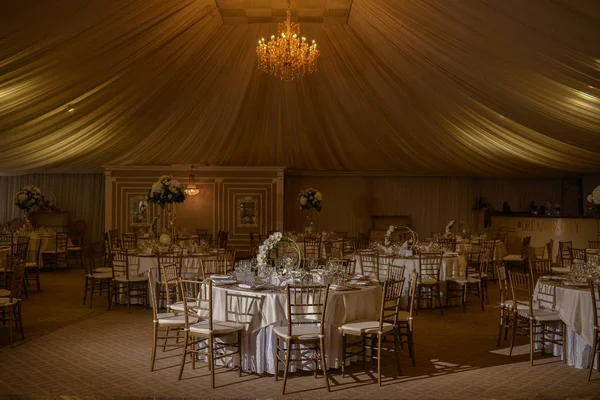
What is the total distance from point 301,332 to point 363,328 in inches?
24.2

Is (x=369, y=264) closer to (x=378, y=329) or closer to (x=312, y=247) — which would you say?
(x=312, y=247)

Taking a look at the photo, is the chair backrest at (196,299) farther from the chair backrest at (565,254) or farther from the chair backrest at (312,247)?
the chair backrest at (565,254)

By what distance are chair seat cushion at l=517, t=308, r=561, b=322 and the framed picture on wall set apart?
10980 millimetres

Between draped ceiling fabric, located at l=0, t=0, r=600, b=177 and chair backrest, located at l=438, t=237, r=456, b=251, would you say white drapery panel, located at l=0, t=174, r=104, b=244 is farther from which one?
chair backrest, located at l=438, t=237, r=456, b=251

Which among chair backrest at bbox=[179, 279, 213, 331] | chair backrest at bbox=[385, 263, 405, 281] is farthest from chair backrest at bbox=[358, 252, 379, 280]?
chair backrest at bbox=[179, 279, 213, 331]

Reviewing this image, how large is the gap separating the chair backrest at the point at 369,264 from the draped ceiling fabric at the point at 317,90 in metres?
3.16

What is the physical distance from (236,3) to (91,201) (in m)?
12.1

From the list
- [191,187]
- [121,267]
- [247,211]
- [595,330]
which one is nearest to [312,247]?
[121,267]

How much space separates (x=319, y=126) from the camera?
575 inches

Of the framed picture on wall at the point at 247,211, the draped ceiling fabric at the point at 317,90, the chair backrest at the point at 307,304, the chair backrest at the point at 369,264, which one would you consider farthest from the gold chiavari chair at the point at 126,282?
the framed picture on wall at the point at 247,211

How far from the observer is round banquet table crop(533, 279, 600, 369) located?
20.2ft

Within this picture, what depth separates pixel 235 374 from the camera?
5961 mm

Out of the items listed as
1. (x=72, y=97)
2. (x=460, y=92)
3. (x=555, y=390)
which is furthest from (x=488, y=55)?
(x=72, y=97)

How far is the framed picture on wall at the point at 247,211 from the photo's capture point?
17.1m
